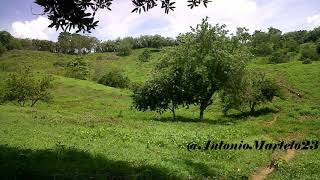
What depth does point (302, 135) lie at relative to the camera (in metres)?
37.3

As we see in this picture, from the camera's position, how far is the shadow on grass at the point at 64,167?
16891 millimetres

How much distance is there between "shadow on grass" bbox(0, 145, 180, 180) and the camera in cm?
1689

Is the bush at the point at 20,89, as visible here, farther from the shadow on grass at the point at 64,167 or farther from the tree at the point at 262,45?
Answer: the tree at the point at 262,45

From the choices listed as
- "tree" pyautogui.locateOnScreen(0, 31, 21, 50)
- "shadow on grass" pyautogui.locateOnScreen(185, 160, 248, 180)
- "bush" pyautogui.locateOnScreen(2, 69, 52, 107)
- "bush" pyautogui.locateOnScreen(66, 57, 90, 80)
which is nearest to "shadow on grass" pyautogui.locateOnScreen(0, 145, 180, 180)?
"shadow on grass" pyautogui.locateOnScreen(185, 160, 248, 180)

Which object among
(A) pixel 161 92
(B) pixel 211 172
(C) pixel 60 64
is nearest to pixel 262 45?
(C) pixel 60 64

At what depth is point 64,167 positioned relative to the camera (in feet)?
61.3

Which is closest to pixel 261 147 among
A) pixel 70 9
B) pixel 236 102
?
pixel 70 9

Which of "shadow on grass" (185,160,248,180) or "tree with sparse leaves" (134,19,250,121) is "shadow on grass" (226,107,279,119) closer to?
"tree with sparse leaves" (134,19,250,121)

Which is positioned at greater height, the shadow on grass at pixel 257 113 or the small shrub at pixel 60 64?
the small shrub at pixel 60 64

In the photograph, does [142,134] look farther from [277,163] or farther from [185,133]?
[277,163]

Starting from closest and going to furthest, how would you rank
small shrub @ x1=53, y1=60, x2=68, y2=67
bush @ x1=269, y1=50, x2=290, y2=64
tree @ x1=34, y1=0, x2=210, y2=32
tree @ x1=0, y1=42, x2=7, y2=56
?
tree @ x1=34, y1=0, x2=210, y2=32 < bush @ x1=269, y1=50, x2=290, y2=64 < small shrub @ x1=53, y1=60, x2=68, y2=67 < tree @ x1=0, y1=42, x2=7, y2=56

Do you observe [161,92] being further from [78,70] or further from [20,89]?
[78,70]

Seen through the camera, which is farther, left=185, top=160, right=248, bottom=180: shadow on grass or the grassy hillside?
left=185, top=160, right=248, bottom=180: shadow on grass

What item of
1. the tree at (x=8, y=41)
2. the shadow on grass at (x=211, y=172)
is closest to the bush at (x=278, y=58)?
the shadow on grass at (x=211, y=172)
